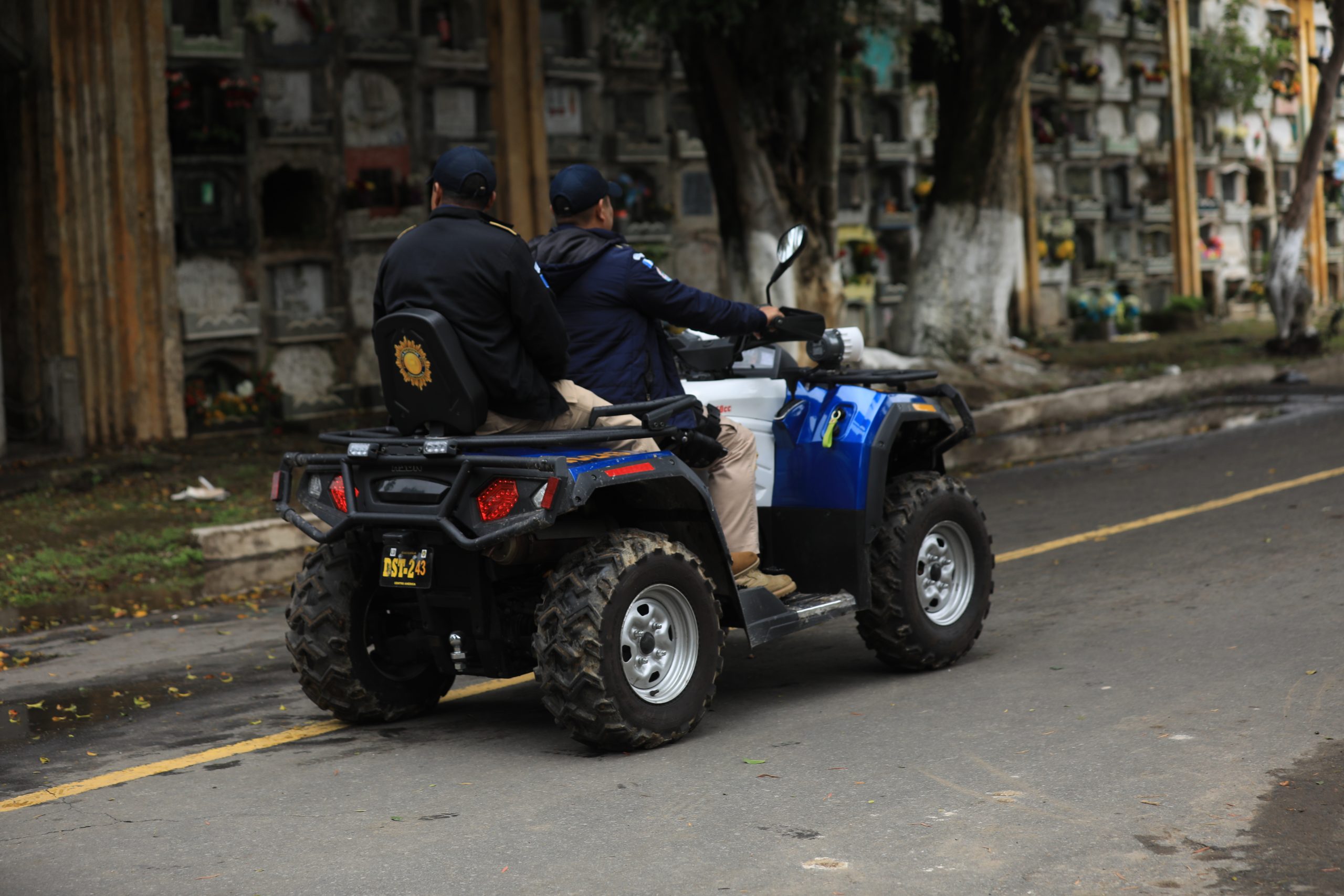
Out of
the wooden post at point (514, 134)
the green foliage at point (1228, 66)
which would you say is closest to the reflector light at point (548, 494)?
the wooden post at point (514, 134)

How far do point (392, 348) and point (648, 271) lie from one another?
3.09ft

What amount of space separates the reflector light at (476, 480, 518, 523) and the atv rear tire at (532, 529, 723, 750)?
1.05 feet

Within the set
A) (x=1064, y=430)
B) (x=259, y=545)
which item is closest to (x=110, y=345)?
(x=259, y=545)

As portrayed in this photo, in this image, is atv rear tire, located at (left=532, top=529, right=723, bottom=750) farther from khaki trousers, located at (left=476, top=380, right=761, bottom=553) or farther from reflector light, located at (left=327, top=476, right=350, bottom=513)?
reflector light, located at (left=327, top=476, right=350, bottom=513)

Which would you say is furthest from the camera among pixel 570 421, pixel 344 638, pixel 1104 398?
pixel 1104 398

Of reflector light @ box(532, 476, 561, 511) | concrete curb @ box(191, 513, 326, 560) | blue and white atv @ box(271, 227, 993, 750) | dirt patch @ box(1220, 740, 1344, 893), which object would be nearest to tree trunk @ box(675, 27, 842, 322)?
concrete curb @ box(191, 513, 326, 560)

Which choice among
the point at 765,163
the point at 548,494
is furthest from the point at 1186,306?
the point at 548,494

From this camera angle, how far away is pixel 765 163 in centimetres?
1653

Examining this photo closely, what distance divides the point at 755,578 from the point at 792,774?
1109 millimetres

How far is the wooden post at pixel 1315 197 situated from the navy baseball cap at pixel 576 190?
3108 cm

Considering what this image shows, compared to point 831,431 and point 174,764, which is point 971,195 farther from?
point 174,764

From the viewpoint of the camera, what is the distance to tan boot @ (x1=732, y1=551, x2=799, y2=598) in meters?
5.75

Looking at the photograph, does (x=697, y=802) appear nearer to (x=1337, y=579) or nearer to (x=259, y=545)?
(x=1337, y=579)

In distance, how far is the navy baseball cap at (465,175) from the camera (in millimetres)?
5254
